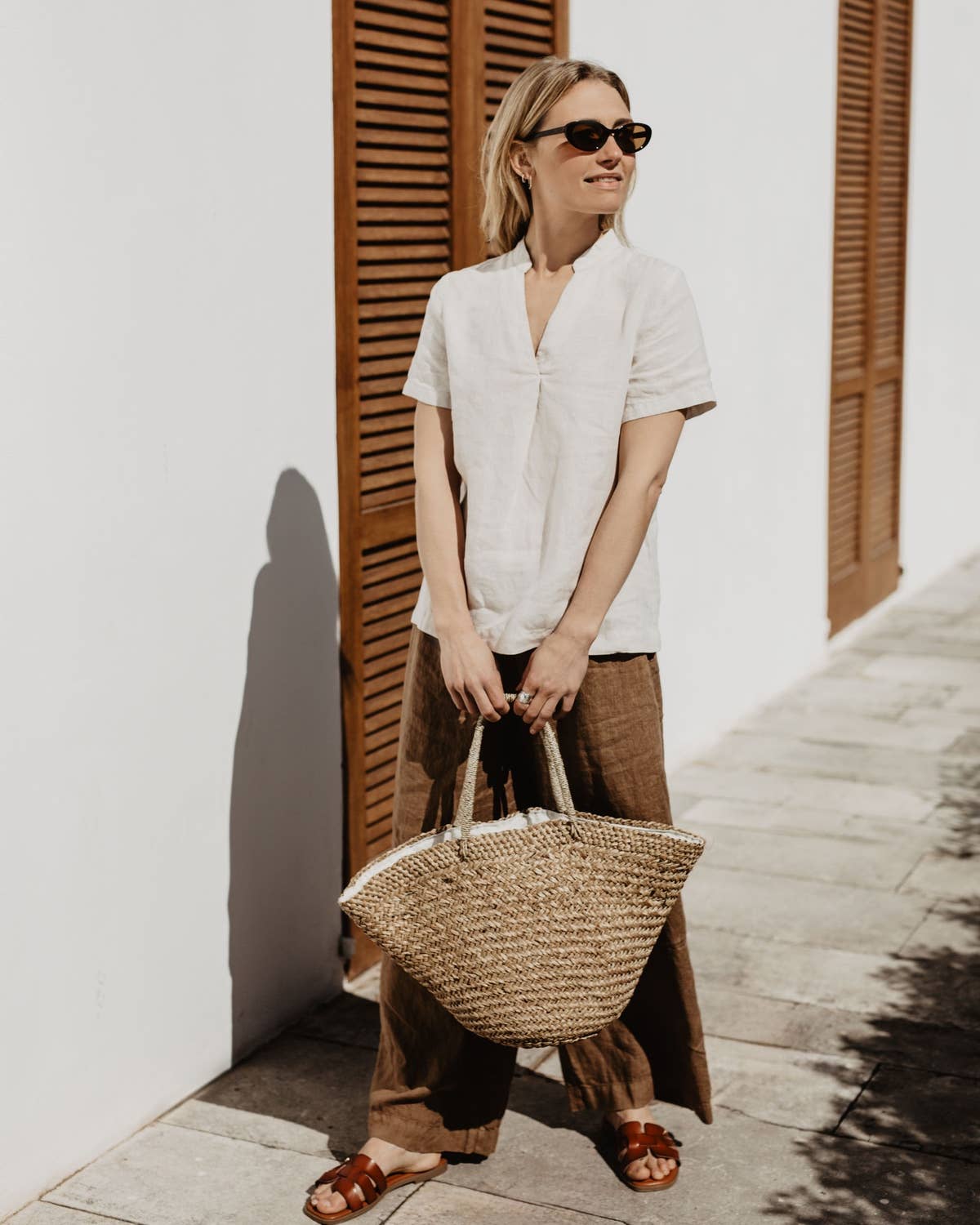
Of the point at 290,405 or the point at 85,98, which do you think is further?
the point at 290,405

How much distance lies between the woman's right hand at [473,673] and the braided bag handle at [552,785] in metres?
0.02

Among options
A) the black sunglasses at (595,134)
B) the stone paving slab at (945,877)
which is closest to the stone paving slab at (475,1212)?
the black sunglasses at (595,134)

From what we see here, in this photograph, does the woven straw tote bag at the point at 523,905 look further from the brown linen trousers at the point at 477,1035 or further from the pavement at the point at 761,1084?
the pavement at the point at 761,1084

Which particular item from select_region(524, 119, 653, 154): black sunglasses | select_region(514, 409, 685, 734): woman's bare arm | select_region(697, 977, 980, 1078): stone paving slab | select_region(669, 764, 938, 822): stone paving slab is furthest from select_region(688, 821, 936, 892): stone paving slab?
select_region(524, 119, 653, 154): black sunglasses

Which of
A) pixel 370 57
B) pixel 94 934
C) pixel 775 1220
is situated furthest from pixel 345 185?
pixel 775 1220

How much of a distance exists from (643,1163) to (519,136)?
6.33ft

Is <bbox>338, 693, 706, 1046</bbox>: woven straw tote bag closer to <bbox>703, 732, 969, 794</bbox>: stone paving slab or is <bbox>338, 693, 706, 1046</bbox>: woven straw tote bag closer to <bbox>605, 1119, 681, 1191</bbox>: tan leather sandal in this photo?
<bbox>605, 1119, 681, 1191</bbox>: tan leather sandal

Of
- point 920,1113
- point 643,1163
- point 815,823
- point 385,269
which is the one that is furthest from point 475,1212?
point 815,823

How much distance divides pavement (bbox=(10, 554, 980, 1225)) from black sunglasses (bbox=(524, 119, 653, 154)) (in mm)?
1932

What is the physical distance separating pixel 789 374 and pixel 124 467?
440 cm

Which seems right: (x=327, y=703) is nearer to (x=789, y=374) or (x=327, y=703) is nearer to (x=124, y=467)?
(x=124, y=467)

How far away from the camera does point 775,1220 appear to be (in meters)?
3.23

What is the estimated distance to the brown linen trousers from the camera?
10.4 ft

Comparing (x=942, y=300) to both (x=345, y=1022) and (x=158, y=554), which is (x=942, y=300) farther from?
(x=158, y=554)
